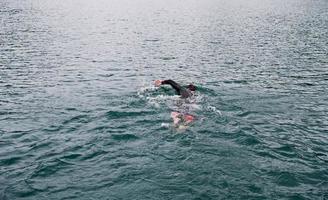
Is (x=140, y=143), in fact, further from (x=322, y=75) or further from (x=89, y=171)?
(x=322, y=75)

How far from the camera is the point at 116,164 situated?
17.6m

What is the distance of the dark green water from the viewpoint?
1573cm

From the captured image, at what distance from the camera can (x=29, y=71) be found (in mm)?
38156

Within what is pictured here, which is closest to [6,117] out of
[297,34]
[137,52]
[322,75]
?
[137,52]

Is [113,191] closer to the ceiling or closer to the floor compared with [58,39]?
closer to the floor

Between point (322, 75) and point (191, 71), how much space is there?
1551 centimetres

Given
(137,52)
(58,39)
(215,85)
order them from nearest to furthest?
(215,85)
(137,52)
(58,39)

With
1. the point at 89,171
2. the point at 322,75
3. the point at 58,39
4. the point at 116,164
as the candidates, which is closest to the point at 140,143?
the point at 116,164

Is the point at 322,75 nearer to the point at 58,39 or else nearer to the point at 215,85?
the point at 215,85

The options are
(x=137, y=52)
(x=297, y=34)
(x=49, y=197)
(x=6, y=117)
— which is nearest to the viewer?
(x=49, y=197)

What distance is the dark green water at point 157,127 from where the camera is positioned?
619 inches

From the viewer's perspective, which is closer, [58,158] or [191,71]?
[58,158]

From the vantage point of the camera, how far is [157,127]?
22.2m

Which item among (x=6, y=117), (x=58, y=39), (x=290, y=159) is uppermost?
(x=58, y=39)
